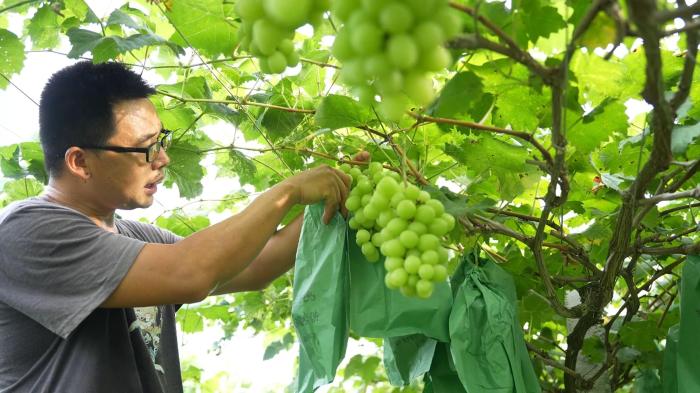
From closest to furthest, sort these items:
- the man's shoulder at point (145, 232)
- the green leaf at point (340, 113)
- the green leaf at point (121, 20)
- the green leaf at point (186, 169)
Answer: the green leaf at point (340, 113) < the green leaf at point (121, 20) < the green leaf at point (186, 169) < the man's shoulder at point (145, 232)

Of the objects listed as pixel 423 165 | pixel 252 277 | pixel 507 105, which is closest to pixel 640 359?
pixel 423 165

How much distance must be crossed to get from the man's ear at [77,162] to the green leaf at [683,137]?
1294mm

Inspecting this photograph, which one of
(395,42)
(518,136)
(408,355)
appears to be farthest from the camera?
(408,355)

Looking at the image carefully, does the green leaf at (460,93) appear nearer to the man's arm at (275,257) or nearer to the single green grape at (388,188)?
the single green grape at (388,188)

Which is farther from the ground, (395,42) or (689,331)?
(395,42)

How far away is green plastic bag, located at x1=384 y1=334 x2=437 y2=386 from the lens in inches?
53.9

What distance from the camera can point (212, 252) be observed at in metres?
1.31

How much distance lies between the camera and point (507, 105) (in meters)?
1.17

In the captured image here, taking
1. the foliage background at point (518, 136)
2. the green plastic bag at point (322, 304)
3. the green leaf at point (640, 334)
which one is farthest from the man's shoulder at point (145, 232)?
the green leaf at point (640, 334)

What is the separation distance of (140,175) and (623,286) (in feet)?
5.63

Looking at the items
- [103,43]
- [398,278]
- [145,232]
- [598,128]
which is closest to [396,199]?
[398,278]

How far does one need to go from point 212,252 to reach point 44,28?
836 mm

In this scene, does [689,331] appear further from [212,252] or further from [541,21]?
[212,252]

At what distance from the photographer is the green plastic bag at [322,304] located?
1293 millimetres
